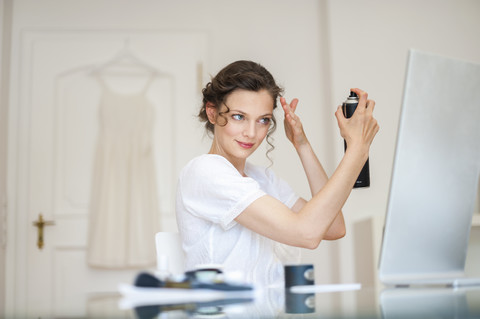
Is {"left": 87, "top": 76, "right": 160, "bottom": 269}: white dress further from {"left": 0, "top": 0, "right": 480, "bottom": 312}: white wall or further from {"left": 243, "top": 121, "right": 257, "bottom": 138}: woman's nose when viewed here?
{"left": 243, "top": 121, "right": 257, "bottom": 138}: woman's nose

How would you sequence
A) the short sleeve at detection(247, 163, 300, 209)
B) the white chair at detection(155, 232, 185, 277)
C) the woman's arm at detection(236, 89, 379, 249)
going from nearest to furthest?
the woman's arm at detection(236, 89, 379, 249) → the white chair at detection(155, 232, 185, 277) → the short sleeve at detection(247, 163, 300, 209)

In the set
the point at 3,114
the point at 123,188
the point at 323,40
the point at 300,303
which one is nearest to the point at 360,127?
the point at 300,303

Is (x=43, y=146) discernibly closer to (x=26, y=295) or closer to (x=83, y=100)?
(x=83, y=100)

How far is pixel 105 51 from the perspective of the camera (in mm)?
3439

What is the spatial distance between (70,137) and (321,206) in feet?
7.75

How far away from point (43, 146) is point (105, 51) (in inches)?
26.9

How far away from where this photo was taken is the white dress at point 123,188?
10.4ft

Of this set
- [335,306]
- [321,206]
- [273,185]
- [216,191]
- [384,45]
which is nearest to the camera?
[335,306]

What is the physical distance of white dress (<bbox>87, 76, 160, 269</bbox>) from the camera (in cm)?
318

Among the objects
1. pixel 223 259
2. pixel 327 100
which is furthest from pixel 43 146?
pixel 223 259

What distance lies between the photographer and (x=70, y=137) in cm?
335

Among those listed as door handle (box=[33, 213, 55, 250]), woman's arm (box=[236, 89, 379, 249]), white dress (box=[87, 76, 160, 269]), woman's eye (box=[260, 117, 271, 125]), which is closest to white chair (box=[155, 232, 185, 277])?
woman's arm (box=[236, 89, 379, 249])

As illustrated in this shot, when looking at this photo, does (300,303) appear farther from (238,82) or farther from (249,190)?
(238,82)

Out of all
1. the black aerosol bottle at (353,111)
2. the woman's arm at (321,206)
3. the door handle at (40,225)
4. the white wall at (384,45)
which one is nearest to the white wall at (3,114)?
the door handle at (40,225)
